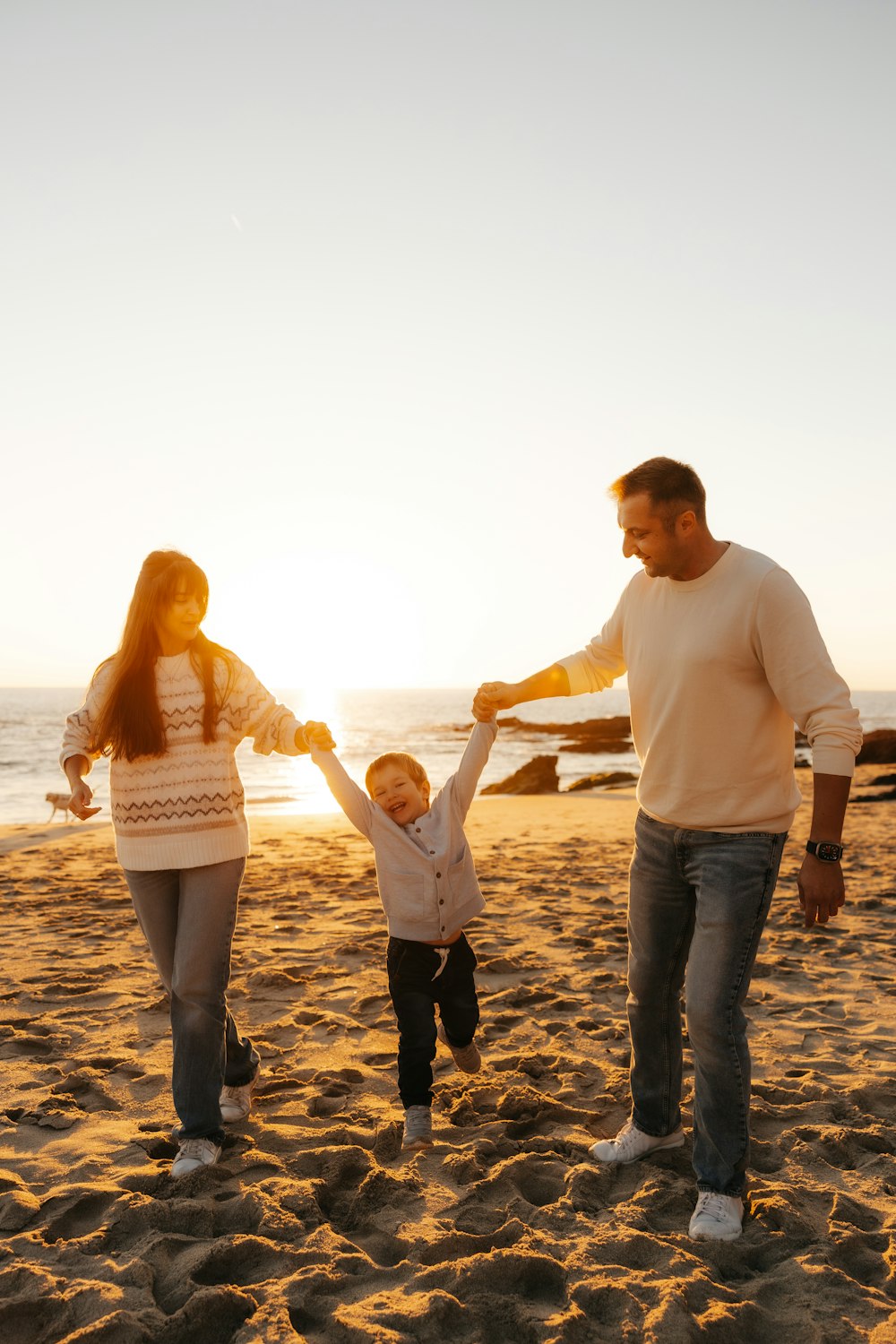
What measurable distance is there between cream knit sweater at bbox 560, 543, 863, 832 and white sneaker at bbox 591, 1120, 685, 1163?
1226mm

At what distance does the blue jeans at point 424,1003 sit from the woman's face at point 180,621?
4.79 feet

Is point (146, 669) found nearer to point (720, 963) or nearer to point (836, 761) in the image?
point (720, 963)

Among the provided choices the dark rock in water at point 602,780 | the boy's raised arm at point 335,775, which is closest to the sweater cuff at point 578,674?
the boy's raised arm at point 335,775

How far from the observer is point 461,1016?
3.80m

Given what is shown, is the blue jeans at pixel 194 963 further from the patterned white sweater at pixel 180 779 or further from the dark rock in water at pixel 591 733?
the dark rock in water at pixel 591 733

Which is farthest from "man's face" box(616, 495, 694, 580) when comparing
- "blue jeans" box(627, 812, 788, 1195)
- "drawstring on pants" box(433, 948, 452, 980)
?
"drawstring on pants" box(433, 948, 452, 980)

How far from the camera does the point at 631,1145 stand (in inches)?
132

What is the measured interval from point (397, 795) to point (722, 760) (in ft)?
4.62

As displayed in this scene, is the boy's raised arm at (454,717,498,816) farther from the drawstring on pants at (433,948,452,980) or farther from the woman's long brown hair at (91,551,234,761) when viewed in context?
the woman's long brown hair at (91,551,234,761)

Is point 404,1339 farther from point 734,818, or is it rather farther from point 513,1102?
point 734,818

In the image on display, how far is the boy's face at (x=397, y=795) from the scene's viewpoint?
3.83 metres

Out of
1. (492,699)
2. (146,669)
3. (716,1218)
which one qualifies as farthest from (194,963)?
(716,1218)

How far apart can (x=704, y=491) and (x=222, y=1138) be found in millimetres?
2909

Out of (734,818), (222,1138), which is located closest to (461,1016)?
(222,1138)
